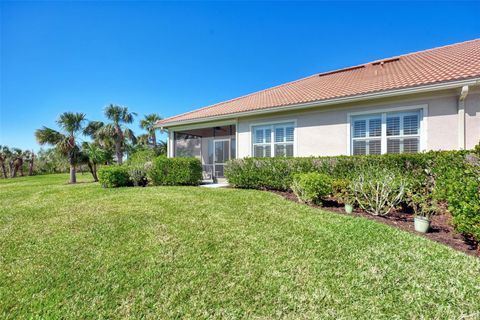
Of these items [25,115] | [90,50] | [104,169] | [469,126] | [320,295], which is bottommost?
[320,295]

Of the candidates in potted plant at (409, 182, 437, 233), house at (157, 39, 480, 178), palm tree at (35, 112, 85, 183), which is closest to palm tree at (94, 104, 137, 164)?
palm tree at (35, 112, 85, 183)

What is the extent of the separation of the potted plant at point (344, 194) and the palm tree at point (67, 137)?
19833 millimetres

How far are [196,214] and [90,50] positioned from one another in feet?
34.0

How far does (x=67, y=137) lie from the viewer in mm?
17156

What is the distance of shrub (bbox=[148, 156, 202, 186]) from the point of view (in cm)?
1007

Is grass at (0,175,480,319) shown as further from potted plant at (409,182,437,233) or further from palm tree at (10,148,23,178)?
palm tree at (10,148,23,178)

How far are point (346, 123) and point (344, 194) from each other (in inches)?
144

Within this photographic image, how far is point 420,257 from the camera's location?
3.25 meters

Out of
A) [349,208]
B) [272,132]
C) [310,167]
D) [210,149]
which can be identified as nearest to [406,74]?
[310,167]

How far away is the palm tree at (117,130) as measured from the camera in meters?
23.2

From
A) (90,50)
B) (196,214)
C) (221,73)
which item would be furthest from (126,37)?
(196,214)

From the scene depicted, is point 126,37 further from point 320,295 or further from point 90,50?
point 320,295

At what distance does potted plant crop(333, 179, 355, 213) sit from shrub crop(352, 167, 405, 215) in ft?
0.55

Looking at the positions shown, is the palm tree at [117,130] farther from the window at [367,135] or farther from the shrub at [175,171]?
the window at [367,135]
